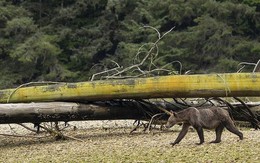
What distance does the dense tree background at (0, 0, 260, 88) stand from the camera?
3528 centimetres

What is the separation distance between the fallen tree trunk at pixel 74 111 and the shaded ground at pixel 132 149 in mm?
490

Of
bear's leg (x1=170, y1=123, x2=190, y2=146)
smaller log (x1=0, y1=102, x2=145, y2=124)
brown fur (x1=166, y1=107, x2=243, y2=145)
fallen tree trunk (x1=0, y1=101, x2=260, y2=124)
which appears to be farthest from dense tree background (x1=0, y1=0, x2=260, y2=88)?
bear's leg (x1=170, y1=123, x2=190, y2=146)

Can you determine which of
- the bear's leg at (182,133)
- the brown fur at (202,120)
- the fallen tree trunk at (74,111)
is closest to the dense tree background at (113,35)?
the fallen tree trunk at (74,111)

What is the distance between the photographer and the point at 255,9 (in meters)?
35.0

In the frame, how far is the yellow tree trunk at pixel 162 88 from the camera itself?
11.1m

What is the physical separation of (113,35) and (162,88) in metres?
28.5

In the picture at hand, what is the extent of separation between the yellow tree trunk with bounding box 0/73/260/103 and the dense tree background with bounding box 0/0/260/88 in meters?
22.3

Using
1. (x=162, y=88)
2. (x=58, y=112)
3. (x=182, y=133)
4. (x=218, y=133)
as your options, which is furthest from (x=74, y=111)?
(x=218, y=133)

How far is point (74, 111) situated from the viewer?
11586 millimetres

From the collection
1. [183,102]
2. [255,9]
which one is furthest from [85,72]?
[183,102]

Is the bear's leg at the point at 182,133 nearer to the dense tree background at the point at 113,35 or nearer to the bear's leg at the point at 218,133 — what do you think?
the bear's leg at the point at 218,133

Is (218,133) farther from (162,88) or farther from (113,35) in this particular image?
(113,35)

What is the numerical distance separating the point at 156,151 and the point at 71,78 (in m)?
29.0

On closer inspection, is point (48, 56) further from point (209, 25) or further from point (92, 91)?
point (92, 91)
